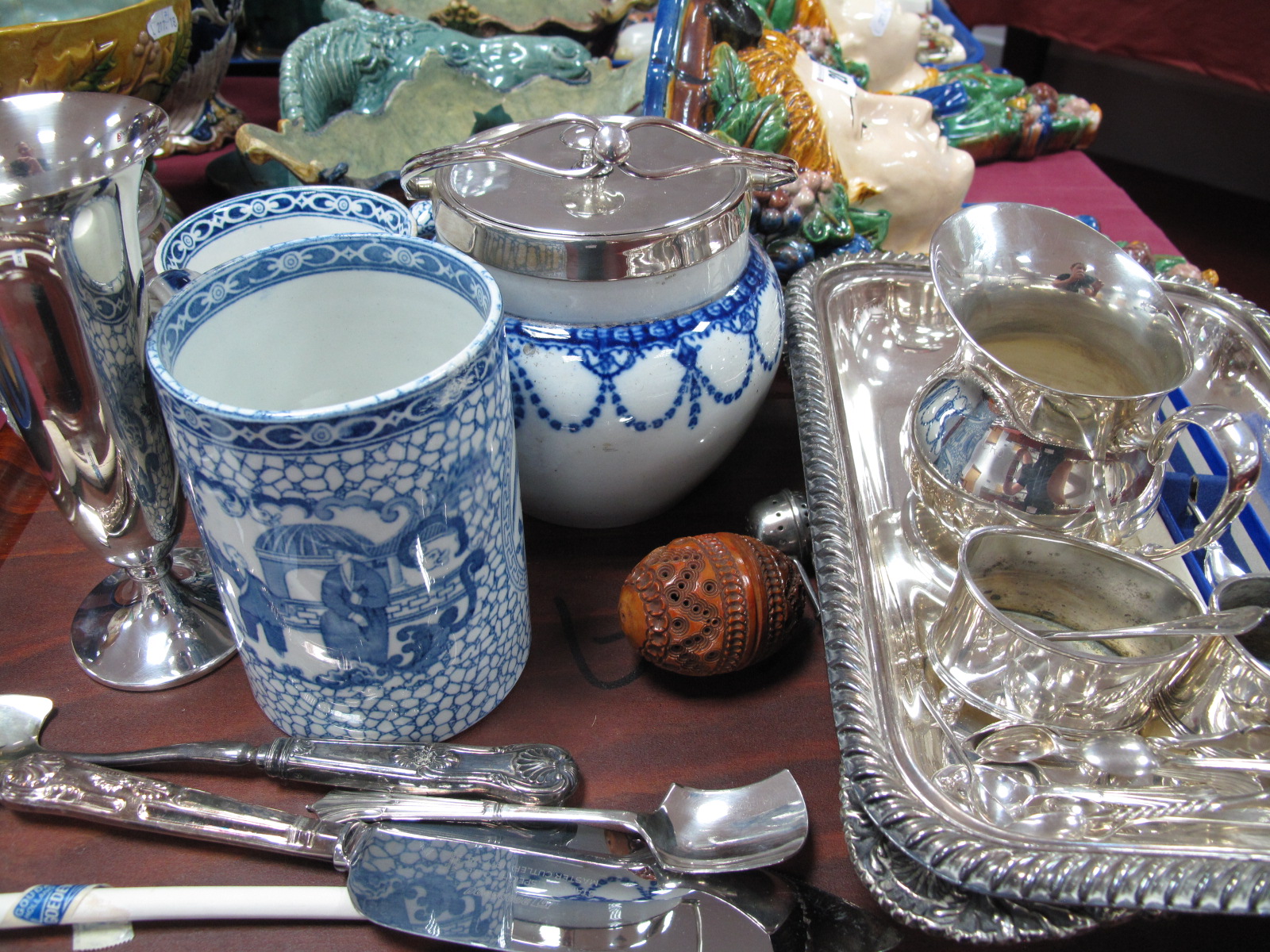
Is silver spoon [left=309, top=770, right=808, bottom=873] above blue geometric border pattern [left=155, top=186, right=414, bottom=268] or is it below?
below

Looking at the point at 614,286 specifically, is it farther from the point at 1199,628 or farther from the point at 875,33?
the point at 875,33

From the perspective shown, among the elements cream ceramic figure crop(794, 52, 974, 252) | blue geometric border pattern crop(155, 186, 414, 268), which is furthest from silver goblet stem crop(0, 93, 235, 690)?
cream ceramic figure crop(794, 52, 974, 252)

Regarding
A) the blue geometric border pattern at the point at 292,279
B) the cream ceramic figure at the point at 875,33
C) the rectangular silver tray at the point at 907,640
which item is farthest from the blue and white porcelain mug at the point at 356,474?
the cream ceramic figure at the point at 875,33

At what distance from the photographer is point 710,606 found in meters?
0.35

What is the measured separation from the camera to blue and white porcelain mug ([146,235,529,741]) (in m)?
0.27

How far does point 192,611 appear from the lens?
15.8 inches

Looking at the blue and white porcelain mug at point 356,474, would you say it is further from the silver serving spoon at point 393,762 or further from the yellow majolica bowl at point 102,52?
the yellow majolica bowl at point 102,52

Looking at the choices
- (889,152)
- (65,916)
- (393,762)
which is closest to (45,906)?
(65,916)

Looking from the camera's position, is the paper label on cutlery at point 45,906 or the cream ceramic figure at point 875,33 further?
the cream ceramic figure at point 875,33

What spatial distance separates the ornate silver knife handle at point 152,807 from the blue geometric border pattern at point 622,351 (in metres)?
0.18

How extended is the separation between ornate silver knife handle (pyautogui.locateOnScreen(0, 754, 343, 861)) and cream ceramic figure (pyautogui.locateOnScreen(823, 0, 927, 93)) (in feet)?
2.99

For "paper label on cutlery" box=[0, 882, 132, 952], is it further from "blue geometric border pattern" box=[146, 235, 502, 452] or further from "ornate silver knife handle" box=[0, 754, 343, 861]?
"blue geometric border pattern" box=[146, 235, 502, 452]

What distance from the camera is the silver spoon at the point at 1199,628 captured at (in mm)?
297

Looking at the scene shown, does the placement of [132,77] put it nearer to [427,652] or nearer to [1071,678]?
[427,652]
